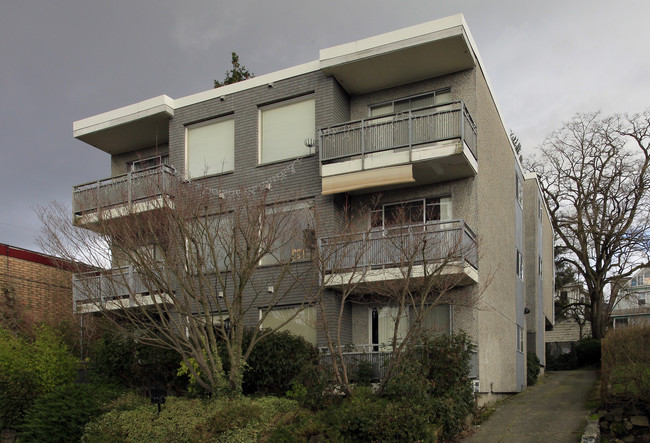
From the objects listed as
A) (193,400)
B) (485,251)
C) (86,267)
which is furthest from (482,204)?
(86,267)

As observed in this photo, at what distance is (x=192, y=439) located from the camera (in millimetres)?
12648

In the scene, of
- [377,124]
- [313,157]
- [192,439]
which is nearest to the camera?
[192,439]

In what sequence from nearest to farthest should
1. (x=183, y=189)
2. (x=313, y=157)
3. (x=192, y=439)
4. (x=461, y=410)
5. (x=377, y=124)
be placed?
1. (x=192, y=439)
2. (x=461, y=410)
3. (x=183, y=189)
4. (x=377, y=124)
5. (x=313, y=157)

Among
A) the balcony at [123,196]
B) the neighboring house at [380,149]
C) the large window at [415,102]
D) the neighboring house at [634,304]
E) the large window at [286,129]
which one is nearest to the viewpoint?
the balcony at [123,196]

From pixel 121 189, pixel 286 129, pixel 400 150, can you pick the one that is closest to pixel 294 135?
pixel 286 129

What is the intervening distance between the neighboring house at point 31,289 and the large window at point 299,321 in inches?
277

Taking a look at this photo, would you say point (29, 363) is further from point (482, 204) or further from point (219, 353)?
point (482, 204)

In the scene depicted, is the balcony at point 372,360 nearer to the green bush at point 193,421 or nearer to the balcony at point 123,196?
the green bush at point 193,421

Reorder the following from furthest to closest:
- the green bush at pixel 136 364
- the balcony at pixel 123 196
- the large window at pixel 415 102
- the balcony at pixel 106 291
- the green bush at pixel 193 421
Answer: the large window at pixel 415 102 → the green bush at pixel 136 364 → the balcony at pixel 123 196 → the balcony at pixel 106 291 → the green bush at pixel 193 421

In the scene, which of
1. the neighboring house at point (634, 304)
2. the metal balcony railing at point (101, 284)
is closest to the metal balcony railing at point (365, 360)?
the metal balcony railing at point (101, 284)

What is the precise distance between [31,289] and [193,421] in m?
12.9

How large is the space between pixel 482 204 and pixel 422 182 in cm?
176

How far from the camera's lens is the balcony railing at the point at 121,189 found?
55.5 feet

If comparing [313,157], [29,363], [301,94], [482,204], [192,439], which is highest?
[301,94]
